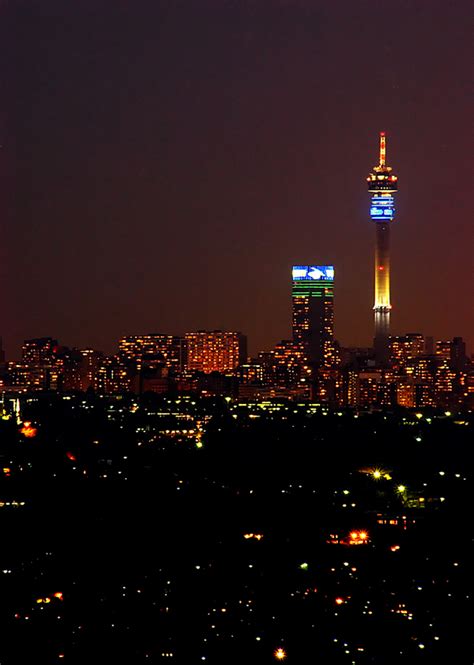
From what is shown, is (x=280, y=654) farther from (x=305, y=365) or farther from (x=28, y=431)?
(x=305, y=365)

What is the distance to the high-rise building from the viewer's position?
123m

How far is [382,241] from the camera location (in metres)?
128

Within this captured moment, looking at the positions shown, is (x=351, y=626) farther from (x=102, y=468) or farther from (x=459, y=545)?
(x=102, y=468)

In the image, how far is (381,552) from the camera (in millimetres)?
35688

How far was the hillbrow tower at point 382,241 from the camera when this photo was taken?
405 ft

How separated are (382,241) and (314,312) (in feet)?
19.2

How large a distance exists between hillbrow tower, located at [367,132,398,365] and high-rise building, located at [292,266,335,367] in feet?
9.82

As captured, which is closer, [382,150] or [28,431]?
[28,431]

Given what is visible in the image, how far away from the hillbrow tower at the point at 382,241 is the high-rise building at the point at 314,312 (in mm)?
2994

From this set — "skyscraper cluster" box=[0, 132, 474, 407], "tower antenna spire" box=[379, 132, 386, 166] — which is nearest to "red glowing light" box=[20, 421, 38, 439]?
"skyscraper cluster" box=[0, 132, 474, 407]

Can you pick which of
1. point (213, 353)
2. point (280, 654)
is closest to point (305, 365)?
point (213, 353)

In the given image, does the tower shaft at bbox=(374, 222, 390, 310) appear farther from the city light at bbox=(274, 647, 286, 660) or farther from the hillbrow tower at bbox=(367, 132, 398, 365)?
the city light at bbox=(274, 647, 286, 660)

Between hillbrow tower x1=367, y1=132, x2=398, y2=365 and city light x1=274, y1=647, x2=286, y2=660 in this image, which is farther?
hillbrow tower x1=367, y1=132, x2=398, y2=365

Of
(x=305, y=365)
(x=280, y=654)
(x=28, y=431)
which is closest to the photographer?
(x=280, y=654)
